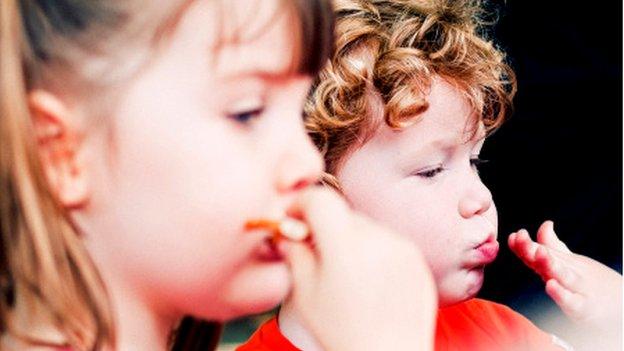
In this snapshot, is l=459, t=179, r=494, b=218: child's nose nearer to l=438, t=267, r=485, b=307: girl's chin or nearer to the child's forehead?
l=438, t=267, r=485, b=307: girl's chin

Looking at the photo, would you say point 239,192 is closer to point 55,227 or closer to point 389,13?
point 55,227

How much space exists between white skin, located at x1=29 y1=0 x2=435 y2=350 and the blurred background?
9.5 inches

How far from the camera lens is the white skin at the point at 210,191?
44cm

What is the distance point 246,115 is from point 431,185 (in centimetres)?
20

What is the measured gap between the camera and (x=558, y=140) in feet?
2.41

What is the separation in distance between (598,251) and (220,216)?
15.1 inches

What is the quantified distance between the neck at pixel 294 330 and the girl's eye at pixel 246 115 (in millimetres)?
198

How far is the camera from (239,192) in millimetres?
452

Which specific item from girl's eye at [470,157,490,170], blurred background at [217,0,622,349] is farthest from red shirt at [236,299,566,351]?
girl's eye at [470,157,490,170]

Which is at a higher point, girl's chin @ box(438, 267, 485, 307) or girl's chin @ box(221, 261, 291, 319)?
girl's chin @ box(221, 261, 291, 319)

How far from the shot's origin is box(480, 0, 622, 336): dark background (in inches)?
27.3

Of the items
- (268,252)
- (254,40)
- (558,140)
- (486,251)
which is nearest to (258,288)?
(268,252)

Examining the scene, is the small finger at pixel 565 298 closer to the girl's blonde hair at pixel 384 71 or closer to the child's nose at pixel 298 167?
the girl's blonde hair at pixel 384 71

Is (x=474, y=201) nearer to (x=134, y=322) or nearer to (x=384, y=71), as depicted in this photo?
(x=384, y=71)
